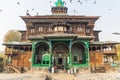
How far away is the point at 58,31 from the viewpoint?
120ft

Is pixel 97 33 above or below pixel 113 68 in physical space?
above

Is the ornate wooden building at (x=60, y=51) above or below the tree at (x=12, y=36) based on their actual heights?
below

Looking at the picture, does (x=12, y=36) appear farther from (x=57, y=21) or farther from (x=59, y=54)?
(x=59, y=54)

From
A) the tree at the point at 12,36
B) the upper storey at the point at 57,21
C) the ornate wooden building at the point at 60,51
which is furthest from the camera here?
the tree at the point at 12,36

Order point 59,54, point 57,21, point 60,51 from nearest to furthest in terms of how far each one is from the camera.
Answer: point 60,51 < point 59,54 < point 57,21

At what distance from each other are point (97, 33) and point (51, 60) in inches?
895

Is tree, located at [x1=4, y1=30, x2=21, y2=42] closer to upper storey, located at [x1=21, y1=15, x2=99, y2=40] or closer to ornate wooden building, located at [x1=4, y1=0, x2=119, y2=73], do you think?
upper storey, located at [x1=21, y1=15, x2=99, y2=40]

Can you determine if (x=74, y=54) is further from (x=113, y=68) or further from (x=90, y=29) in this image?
(x=90, y=29)

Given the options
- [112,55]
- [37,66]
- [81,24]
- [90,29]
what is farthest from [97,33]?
[37,66]

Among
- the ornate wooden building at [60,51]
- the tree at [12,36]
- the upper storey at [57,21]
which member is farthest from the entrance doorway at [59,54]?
the tree at [12,36]

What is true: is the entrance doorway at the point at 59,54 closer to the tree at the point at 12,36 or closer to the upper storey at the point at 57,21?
the upper storey at the point at 57,21

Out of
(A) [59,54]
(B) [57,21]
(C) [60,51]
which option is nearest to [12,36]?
(B) [57,21]

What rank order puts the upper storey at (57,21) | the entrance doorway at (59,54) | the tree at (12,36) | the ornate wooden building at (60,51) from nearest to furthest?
the ornate wooden building at (60,51) < the entrance doorway at (59,54) < the upper storey at (57,21) < the tree at (12,36)

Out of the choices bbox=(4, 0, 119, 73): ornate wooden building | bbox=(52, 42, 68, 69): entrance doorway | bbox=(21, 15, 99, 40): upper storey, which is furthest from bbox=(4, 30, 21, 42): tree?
bbox=(52, 42, 68, 69): entrance doorway
